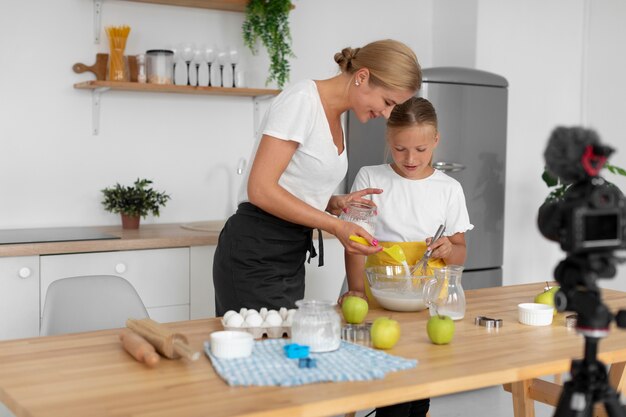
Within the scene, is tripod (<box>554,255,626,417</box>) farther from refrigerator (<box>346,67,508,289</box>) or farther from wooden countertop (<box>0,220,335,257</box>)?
refrigerator (<box>346,67,508,289</box>)

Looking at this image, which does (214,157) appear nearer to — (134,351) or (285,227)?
(285,227)

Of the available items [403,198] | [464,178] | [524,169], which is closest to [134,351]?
[403,198]

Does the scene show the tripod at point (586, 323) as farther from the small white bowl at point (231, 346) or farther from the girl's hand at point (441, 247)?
the girl's hand at point (441, 247)

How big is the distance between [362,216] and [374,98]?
1.12ft

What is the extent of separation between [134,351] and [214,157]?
2.48m

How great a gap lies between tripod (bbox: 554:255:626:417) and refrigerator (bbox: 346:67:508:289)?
2782 millimetres

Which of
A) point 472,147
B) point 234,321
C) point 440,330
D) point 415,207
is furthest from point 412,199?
point 472,147

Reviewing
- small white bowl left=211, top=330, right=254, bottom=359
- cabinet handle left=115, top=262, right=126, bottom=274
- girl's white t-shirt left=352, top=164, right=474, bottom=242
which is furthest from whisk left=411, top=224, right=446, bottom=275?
cabinet handle left=115, top=262, right=126, bottom=274

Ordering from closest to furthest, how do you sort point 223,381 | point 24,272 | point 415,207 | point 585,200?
1. point 585,200
2. point 223,381
3. point 415,207
4. point 24,272

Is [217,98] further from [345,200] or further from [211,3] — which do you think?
[345,200]

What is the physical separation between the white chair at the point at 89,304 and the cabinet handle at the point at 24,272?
712mm

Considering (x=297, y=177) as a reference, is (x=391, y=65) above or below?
above

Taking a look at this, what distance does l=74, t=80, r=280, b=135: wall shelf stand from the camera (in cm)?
356

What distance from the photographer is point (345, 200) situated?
2.49 meters
